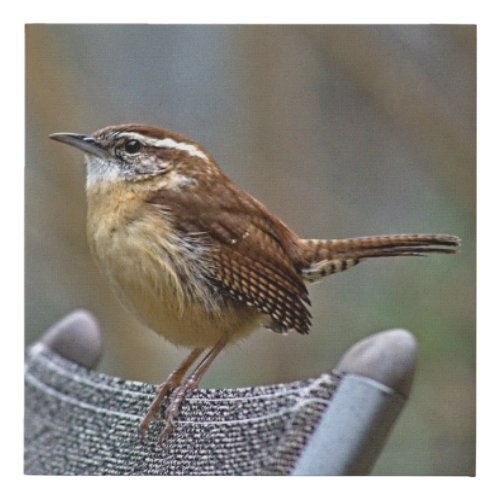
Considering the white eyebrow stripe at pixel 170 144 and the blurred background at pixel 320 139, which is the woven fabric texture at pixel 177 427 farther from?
the white eyebrow stripe at pixel 170 144

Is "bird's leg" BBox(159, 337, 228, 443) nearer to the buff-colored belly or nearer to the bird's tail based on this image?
the buff-colored belly

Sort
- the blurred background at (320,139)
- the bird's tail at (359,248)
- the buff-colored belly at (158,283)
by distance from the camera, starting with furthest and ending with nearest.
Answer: the blurred background at (320,139) → the bird's tail at (359,248) → the buff-colored belly at (158,283)

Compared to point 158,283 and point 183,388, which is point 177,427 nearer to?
point 183,388

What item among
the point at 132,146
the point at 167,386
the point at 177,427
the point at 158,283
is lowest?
the point at 177,427

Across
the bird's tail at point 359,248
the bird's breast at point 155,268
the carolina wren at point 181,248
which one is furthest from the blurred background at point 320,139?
the bird's breast at point 155,268

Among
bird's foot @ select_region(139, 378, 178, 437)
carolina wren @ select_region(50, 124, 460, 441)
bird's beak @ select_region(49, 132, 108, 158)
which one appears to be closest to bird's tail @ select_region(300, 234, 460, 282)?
carolina wren @ select_region(50, 124, 460, 441)

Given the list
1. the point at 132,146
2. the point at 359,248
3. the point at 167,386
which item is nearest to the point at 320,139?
the point at 359,248
